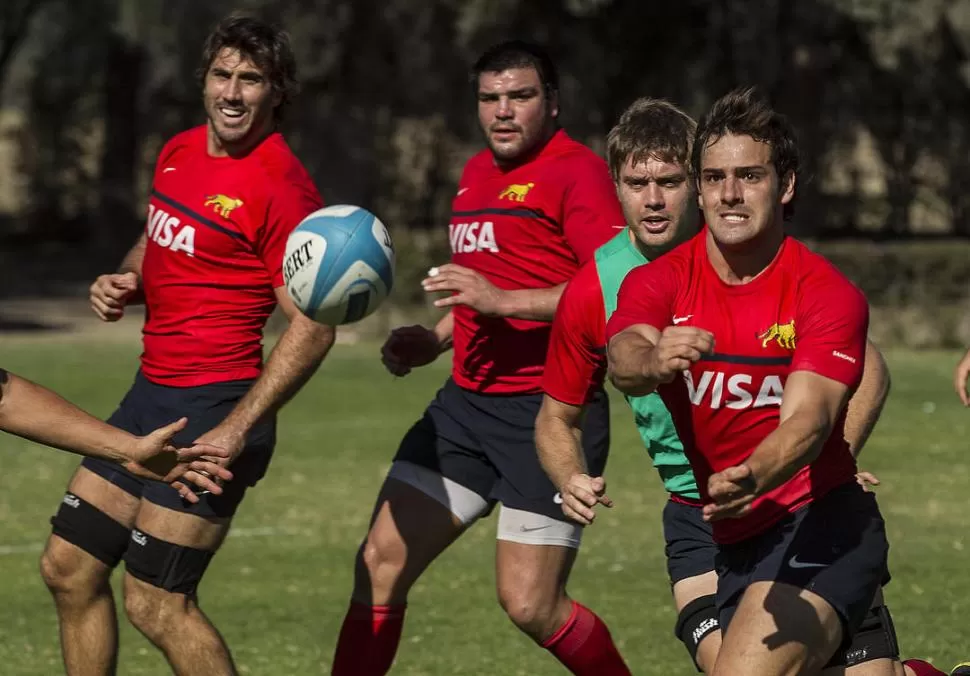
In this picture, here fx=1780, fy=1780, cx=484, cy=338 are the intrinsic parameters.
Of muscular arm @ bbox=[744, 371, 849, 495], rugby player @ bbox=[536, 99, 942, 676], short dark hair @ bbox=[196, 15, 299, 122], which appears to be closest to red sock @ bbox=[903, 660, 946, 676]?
rugby player @ bbox=[536, 99, 942, 676]

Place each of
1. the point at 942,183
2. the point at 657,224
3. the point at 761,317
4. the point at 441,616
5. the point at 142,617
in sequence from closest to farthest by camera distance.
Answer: the point at 761,317
the point at 657,224
the point at 142,617
the point at 441,616
the point at 942,183

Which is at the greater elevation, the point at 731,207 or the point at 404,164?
the point at 731,207

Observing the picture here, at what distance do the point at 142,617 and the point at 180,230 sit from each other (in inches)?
57.3

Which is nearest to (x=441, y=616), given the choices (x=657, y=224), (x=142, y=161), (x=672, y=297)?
(x=657, y=224)

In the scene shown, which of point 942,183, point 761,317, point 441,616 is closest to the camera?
point 761,317

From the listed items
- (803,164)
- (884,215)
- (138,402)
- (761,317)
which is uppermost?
(803,164)

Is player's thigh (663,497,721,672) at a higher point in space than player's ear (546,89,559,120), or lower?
lower

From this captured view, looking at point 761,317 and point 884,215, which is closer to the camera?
point 761,317

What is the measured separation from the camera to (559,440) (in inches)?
227

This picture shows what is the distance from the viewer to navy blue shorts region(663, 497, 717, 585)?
6055mm

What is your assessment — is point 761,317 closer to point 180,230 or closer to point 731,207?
point 731,207

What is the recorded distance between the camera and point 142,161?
40469 millimetres

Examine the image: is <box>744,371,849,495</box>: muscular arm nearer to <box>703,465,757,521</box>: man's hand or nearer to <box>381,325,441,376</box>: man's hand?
<box>703,465,757,521</box>: man's hand

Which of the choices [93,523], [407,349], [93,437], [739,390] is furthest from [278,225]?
[739,390]
